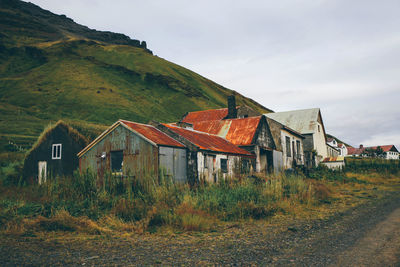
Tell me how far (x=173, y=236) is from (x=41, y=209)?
189 inches

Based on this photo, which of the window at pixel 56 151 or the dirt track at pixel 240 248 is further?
the window at pixel 56 151

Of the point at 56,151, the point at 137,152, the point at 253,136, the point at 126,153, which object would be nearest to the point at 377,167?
the point at 253,136

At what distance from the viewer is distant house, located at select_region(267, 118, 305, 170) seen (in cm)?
2623

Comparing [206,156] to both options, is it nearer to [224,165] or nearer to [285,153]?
[224,165]

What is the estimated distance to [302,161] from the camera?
31.6 metres

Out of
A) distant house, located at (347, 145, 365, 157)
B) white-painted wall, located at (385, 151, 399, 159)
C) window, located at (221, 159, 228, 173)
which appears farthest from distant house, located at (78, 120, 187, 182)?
white-painted wall, located at (385, 151, 399, 159)

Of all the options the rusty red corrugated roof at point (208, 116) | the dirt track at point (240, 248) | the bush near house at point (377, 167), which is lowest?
the dirt track at point (240, 248)

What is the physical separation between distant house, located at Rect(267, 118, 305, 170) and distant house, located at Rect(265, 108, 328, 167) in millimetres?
2710

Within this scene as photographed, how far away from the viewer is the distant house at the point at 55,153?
76.5 feet

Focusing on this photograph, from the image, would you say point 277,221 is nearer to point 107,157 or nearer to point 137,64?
point 107,157

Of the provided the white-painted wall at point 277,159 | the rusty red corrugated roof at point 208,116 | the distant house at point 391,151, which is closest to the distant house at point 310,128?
the rusty red corrugated roof at point 208,116

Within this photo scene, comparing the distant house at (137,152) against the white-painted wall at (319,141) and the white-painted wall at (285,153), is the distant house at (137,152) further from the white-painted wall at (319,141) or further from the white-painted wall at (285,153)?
the white-painted wall at (319,141)

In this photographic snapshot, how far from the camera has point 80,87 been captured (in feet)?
217

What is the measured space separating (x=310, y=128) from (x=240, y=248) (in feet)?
104
